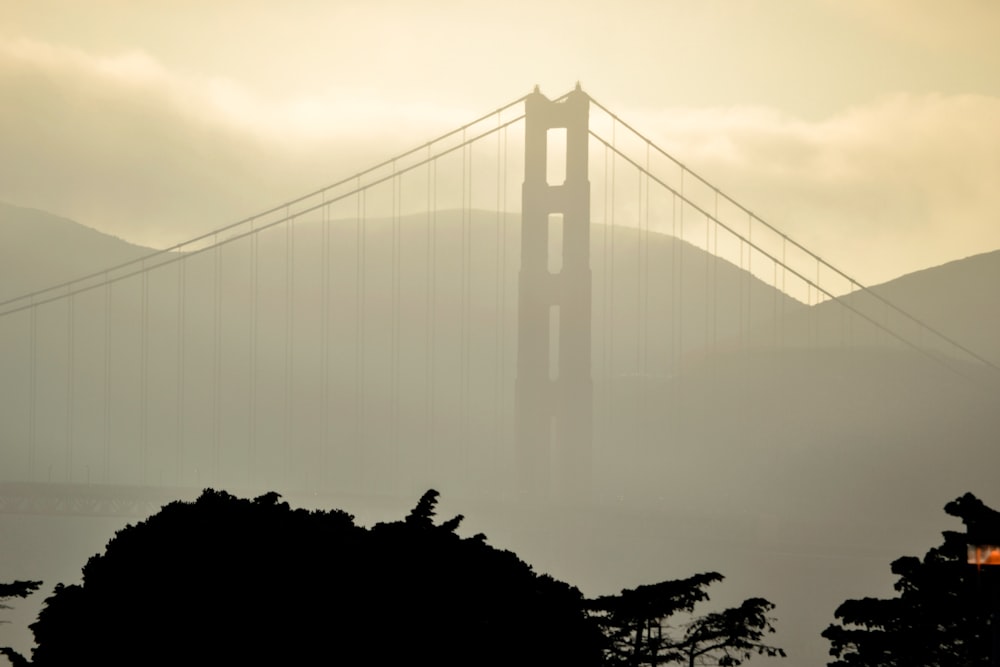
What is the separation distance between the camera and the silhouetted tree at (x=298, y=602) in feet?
56.6

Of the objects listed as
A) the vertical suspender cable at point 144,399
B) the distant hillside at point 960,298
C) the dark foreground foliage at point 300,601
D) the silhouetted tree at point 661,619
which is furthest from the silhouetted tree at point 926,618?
the distant hillside at point 960,298

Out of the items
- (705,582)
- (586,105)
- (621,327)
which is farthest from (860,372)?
(705,582)

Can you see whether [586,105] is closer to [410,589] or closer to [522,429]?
[522,429]

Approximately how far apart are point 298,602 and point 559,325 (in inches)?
2221

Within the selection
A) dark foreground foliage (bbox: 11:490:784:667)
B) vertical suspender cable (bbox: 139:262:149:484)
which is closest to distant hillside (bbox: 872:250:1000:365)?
vertical suspender cable (bbox: 139:262:149:484)

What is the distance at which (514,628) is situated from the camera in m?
17.8

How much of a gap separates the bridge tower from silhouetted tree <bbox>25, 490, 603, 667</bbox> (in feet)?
172

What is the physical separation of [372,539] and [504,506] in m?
52.0

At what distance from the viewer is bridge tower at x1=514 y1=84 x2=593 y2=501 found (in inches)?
2825

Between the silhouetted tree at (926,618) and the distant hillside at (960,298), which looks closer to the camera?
the silhouetted tree at (926,618)

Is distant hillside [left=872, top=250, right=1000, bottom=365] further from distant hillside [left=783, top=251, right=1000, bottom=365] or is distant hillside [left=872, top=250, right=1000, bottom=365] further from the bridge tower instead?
the bridge tower

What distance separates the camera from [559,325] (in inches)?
2901

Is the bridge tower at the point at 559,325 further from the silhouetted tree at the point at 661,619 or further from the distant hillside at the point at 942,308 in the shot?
the distant hillside at the point at 942,308

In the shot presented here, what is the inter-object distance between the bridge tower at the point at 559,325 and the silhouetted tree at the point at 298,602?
2063 inches
